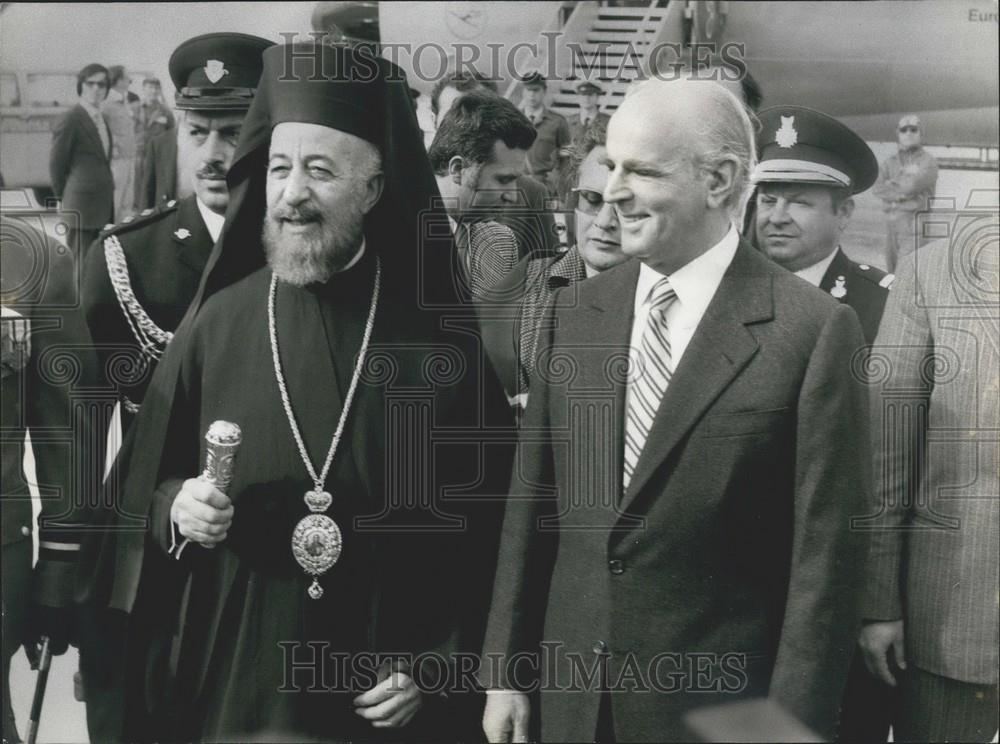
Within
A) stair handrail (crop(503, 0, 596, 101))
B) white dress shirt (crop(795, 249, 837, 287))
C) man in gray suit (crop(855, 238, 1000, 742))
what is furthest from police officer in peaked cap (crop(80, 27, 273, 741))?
man in gray suit (crop(855, 238, 1000, 742))

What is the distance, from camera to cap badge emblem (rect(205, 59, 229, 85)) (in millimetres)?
4410

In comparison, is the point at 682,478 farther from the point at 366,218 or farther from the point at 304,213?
the point at 304,213

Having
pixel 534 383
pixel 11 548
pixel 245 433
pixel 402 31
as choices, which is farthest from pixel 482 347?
pixel 11 548

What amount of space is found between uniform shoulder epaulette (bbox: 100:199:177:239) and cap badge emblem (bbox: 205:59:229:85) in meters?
0.44

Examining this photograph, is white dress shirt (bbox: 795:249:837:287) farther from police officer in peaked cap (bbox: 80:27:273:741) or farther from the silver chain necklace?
police officer in peaked cap (bbox: 80:27:273:741)

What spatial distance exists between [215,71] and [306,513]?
61.3 inches

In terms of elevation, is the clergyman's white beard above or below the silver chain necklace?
above

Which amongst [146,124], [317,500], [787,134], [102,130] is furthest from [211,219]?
[787,134]

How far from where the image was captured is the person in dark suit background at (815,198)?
434 cm

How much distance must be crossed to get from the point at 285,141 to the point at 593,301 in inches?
44.7

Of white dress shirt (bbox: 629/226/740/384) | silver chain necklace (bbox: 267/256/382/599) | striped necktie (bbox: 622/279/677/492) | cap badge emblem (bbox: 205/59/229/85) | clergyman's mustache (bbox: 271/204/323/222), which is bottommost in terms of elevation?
silver chain necklace (bbox: 267/256/382/599)

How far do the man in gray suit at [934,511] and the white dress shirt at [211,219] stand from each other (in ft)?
7.47

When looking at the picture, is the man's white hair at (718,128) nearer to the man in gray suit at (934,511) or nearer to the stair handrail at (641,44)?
the stair handrail at (641,44)

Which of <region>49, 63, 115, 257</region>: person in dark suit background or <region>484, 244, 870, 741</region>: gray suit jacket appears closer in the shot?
<region>484, 244, 870, 741</region>: gray suit jacket
